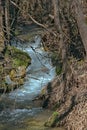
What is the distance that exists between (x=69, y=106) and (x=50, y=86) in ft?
6.05

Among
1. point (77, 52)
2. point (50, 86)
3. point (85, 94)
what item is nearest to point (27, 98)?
point (50, 86)

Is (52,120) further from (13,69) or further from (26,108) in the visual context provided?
(13,69)

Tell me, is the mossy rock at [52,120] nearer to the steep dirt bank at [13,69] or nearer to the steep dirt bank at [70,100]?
the steep dirt bank at [70,100]

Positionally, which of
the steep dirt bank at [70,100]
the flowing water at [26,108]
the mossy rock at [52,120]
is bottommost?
the flowing water at [26,108]

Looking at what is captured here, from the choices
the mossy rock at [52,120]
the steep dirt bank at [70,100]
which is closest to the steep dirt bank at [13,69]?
the steep dirt bank at [70,100]

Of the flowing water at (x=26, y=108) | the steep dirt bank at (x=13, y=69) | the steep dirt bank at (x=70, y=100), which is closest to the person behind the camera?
the steep dirt bank at (x=70, y=100)

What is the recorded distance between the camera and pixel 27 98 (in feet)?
41.7

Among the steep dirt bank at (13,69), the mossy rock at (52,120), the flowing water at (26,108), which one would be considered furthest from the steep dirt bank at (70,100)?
the steep dirt bank at (13,69)

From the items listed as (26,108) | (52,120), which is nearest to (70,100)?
(52,120)

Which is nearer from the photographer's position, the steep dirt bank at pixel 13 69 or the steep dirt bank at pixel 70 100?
the steep dirt bank at pixel 70 100

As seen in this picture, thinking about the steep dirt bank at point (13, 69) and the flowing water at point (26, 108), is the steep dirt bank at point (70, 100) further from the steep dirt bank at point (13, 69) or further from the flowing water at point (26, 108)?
the steep dirt bank at point (13, 69)

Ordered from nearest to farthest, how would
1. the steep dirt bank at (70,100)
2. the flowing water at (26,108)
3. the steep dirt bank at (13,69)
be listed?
the steep dirt bank at (70,100) < the steep dirt bank at (13,69) < the flowing water at (26,108)

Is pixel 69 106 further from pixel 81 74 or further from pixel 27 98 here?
pixel 27 98

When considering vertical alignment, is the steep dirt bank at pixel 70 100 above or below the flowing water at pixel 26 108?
above
